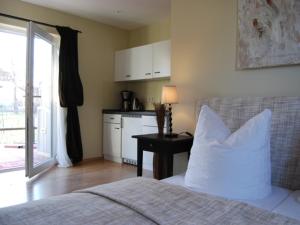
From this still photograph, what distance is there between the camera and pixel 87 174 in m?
3.77

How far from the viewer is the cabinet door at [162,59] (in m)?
4.04

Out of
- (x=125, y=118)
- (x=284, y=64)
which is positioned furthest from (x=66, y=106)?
(x=284, y=64)

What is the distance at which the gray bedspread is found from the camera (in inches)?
37.5

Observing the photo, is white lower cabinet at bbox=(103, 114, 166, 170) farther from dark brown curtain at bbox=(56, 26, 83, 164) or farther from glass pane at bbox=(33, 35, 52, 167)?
glass pane at bbox=(33, 35, 52, 167)

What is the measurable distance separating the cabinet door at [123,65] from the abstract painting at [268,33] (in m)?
2.59

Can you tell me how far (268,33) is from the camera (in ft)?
7.20

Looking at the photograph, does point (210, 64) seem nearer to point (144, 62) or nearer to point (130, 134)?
point (144, 62)

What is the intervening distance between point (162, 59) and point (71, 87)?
58.0 inches

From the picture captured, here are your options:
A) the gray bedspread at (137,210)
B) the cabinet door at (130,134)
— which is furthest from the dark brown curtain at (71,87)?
the gray bedspread at (137,210)

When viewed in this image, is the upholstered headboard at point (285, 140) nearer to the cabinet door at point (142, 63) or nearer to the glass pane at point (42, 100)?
the cabinet door at point (142, 63)

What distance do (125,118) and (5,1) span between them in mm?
2351

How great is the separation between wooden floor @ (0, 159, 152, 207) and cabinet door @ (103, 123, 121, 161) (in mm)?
217

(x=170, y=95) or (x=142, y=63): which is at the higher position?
(x=142, y=63)

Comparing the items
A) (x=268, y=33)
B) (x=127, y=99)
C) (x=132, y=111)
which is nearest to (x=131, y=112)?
(x=132, y=111)
